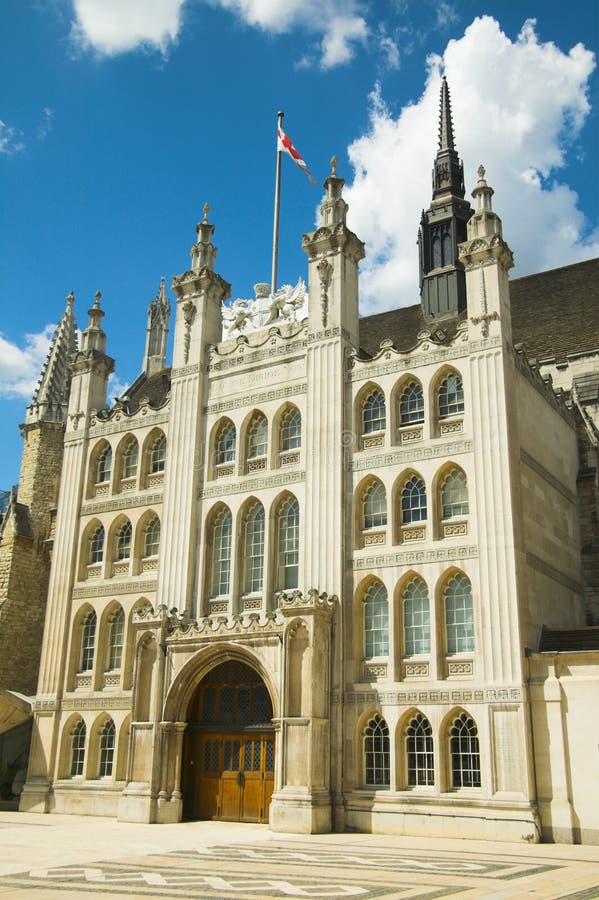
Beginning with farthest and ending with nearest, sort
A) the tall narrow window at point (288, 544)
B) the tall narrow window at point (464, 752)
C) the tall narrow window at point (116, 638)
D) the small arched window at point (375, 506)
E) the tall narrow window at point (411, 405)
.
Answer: the tall narrow window at point (116, 638) → the tall narrow window at point (288, 544) → the tall narrow window at point (411, 405) → the small arched window at point (375, 506) → the tall narrow window at point (464, 752)

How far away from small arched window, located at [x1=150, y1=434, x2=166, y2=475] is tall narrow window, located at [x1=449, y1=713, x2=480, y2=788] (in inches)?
539

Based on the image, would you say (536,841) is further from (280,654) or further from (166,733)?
(166,733)

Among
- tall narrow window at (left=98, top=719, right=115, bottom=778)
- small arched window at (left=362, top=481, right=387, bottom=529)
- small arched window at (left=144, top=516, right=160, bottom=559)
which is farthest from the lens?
small arched window at (left=144, top=516, right=160, bottom=559)

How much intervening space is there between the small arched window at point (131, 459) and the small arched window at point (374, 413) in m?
9.17

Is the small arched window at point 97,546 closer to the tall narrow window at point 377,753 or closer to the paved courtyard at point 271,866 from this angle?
the paved courtyard at point 271,866

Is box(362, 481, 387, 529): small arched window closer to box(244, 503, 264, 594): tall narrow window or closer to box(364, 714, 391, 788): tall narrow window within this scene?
box(244, 503, 264, 594): tall narrow window

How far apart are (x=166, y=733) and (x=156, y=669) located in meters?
1.81

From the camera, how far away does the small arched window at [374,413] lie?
26.7 meters

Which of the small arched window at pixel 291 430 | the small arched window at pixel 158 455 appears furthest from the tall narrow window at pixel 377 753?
the small arched window at pixel 158 455

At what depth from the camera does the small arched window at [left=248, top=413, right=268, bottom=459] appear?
2895 centimetres

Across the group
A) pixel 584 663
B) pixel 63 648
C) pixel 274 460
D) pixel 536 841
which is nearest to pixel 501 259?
pixel 274 460

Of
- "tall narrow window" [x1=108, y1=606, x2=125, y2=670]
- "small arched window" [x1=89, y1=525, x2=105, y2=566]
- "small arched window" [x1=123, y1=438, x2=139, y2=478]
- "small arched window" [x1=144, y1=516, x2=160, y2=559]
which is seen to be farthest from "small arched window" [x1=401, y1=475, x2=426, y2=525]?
"small arched window" [x1=89, y1=525, x2=105, y2=566]

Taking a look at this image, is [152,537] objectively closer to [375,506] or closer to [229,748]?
[229,748]

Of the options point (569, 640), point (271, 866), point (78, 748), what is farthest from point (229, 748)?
point (271, 866)
